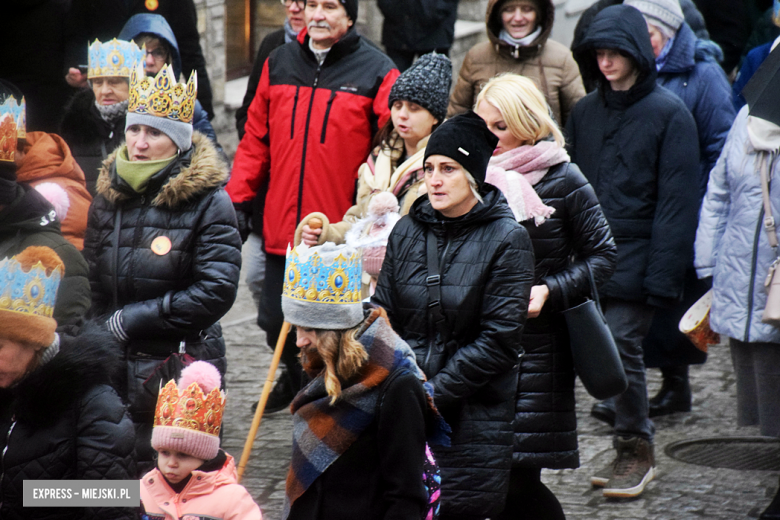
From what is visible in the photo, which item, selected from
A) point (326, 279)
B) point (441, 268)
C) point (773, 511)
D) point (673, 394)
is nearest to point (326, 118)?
point (441, 268)

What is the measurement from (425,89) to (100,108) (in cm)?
184

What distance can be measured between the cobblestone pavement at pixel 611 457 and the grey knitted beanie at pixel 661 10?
7.68 feet

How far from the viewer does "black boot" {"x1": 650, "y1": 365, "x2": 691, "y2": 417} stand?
7469mm

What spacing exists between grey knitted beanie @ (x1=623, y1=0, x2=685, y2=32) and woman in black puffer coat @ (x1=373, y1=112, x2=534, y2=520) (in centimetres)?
292

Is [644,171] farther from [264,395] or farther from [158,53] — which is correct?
[158,53]

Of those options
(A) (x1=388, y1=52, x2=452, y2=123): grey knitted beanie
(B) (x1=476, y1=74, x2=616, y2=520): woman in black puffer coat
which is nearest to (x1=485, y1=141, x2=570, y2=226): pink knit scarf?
(B) (x1=476, y1=74, x2=616, y2=520): woman in black puffer coat

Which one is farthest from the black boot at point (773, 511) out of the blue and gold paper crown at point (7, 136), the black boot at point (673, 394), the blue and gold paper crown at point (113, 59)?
the blue and gold paper crown at point (113, 59)

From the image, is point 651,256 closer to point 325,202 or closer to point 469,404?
point 325,202

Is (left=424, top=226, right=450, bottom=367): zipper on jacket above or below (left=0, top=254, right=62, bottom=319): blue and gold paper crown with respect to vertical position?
below

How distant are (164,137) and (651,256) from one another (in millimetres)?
2611

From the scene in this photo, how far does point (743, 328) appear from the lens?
5.82 metres

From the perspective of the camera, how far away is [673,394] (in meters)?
7.51

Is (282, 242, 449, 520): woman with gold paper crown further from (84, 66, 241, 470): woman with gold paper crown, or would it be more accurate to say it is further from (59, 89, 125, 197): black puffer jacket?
(59, 89, 125, 197): black puffer jacket

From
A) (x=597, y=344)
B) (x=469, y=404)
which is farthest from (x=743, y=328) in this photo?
(x=469, y=404)
